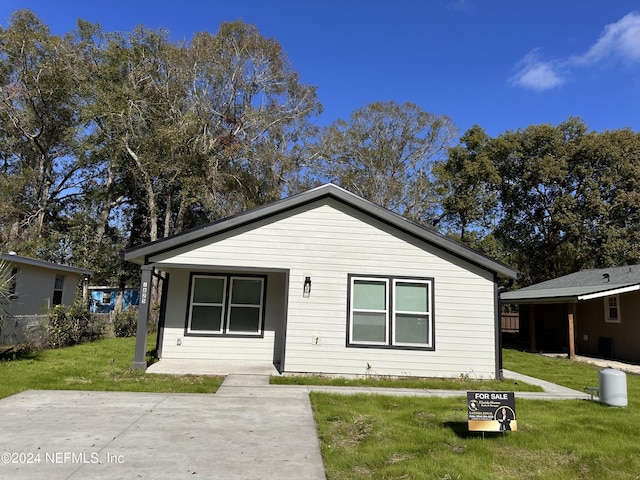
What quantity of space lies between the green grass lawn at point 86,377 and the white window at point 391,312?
3.28m

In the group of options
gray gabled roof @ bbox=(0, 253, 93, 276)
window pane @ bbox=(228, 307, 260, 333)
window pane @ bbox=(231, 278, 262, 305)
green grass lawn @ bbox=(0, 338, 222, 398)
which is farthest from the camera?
gray gabled roof @ bbox=(0, 253, 93, 276)

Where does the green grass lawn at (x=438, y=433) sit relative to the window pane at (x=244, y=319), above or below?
below

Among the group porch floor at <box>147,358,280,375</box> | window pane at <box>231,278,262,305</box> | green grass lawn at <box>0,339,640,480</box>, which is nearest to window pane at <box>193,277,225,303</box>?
window pane at <box>231,278,262,305</box>

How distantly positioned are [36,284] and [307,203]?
1149cm

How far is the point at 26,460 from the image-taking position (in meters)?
4.21

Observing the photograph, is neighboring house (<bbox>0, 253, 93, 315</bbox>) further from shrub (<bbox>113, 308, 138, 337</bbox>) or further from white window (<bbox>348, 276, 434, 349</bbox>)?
white window (<bbox>348, 276, 434, 349</bbox>)

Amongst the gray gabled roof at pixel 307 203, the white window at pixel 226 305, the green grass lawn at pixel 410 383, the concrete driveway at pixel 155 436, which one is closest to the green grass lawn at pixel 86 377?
the concrete driveway at pixel 155 436

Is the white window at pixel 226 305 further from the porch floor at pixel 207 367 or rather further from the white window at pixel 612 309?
the white window at pixel 612 309

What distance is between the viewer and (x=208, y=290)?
11453 mm

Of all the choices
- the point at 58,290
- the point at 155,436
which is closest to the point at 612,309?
the point at 155,436

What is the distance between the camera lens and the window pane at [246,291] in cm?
1148

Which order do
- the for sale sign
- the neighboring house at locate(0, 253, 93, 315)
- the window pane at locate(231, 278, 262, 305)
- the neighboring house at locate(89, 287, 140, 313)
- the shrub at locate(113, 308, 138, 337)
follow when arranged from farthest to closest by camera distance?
1. the neighboring house at locate(89, 287, 140, 313)
2. the shrub at locate(113, 308, 138, 337)
3. the neighboring house at locate(0, 253, 93, 315)
4. the window pane at locate(231, 278, 262, 305)
5. the for sale sign

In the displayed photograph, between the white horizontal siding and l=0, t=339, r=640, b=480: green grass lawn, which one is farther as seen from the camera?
the white horizontal siding

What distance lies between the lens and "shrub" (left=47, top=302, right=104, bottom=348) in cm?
1343
